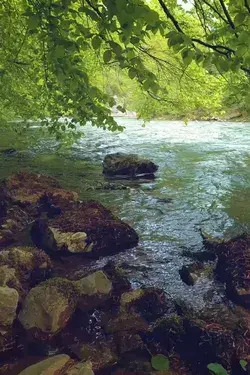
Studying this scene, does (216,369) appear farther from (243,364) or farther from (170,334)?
(170,334)

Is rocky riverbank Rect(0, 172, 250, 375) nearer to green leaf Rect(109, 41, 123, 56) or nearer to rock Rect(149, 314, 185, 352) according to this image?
rock Rect(149, 314, 185, 352)

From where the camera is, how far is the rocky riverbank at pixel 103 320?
4.50 m

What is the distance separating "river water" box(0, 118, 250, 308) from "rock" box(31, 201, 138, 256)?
1.14 ft

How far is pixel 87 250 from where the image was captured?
24.6ft

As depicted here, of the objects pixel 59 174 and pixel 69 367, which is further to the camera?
pixel 59 174

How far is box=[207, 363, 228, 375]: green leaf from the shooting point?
13.9 ft

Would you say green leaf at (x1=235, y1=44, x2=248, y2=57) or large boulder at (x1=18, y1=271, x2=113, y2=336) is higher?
green leaf at (x1=235, y1=44, x2=248, y2=57)

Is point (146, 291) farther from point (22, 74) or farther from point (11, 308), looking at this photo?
point (22, 74)

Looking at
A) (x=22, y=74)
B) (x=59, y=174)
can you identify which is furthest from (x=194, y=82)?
(x=59, y=174)

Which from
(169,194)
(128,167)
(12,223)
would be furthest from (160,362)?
(128,167)

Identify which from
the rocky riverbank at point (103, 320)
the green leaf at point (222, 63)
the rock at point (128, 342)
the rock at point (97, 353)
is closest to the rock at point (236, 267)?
the rocky riverbank at point (103, 320)

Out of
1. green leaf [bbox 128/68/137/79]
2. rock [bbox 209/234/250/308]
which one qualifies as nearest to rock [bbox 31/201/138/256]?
rock [bbox 209/234/250/308]

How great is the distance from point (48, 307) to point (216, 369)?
2515 mm

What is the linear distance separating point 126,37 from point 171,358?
Result: 160 inches
